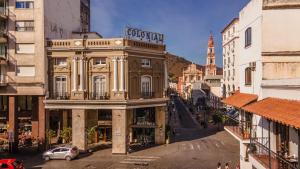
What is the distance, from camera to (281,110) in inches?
749

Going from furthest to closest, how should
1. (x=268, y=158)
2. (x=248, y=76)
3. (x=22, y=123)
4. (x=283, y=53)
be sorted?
(x=22, y=123) → (x=248, y=76) → (x=283, y=53) → (x=268, y=158)

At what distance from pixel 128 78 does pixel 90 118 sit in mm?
9205

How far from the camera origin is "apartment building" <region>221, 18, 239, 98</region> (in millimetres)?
81250

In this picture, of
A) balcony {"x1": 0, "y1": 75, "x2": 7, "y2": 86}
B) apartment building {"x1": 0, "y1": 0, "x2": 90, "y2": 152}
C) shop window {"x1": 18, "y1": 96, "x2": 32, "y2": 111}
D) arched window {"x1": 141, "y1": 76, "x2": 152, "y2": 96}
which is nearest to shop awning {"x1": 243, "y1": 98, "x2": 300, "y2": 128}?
arched window {"x1": 141, "y1": 76, "x2": 152, "y2": 96}

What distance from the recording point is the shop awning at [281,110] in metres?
16.3

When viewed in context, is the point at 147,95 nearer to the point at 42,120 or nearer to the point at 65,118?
the point at 65,118

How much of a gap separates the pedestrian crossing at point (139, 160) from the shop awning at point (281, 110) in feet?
71.1

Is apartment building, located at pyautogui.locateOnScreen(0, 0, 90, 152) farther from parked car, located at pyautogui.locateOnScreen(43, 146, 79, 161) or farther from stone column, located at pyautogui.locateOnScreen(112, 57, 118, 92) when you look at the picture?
stone column, located at pyautogui.locateOnScreen(112, 57, 118, 92)

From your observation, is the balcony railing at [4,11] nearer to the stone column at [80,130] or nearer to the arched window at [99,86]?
the arched window at [99,86]

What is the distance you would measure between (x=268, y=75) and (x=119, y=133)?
2544 centimetres

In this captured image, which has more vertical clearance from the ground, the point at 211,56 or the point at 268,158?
the point at 211,56

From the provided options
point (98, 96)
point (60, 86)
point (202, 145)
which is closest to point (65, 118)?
point (60, 86)

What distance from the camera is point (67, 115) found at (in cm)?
5778

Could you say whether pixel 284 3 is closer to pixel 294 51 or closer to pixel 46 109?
pixel 294 51
